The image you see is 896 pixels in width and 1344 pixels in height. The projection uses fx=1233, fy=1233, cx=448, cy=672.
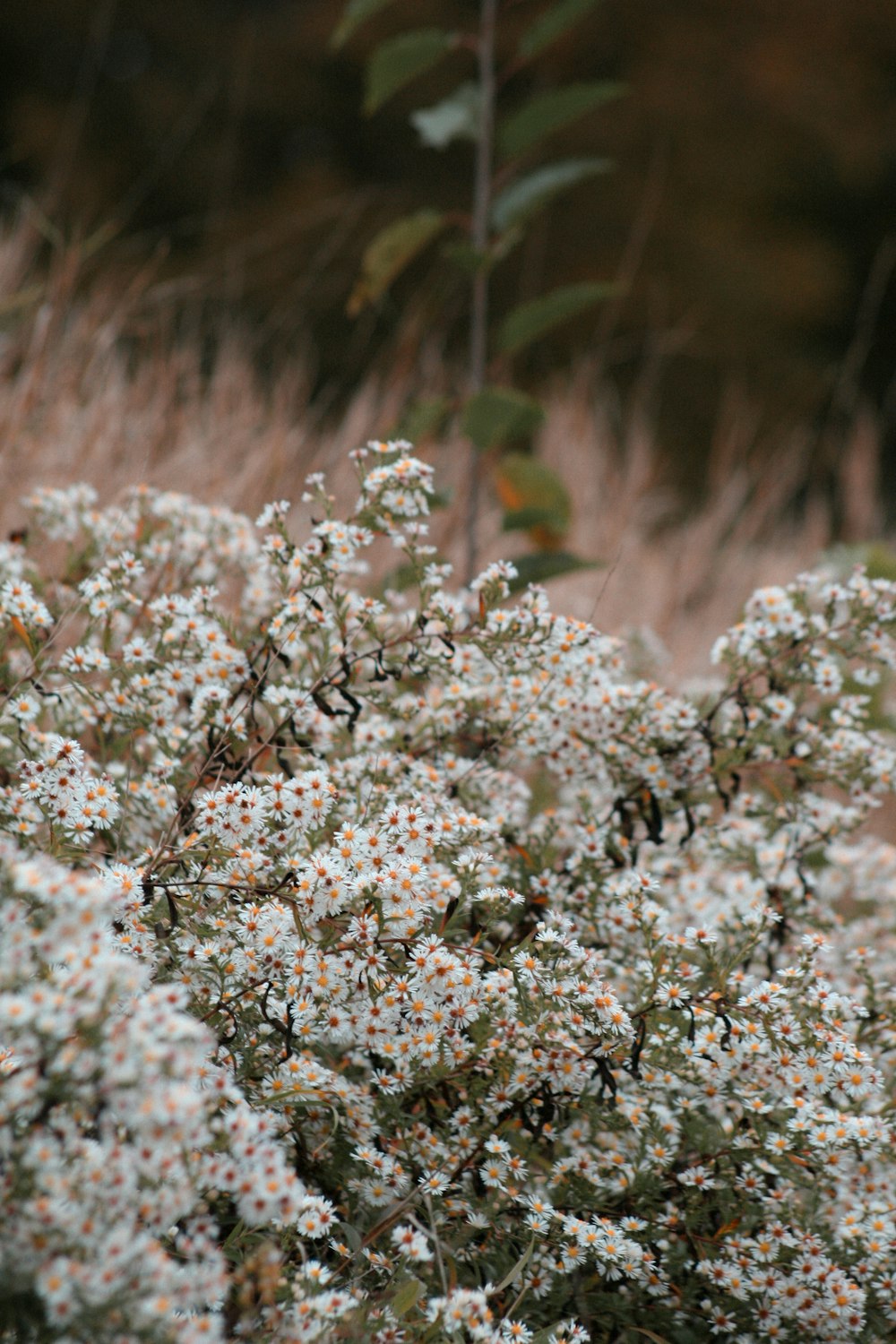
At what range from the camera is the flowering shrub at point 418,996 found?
0.90 metres

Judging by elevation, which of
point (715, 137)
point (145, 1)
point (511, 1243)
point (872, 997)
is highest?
point (715, 137)

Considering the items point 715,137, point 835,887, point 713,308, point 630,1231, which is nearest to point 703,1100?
point 630,1231

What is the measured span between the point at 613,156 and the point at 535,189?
1231cm

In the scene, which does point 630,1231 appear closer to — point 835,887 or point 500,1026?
point 500,1026

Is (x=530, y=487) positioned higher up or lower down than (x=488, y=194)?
lower down

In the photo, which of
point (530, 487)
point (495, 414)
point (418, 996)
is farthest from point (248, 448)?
point (418, 996)

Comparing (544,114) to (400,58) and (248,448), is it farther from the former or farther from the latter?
(248,448)

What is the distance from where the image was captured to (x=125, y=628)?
2.02 metres

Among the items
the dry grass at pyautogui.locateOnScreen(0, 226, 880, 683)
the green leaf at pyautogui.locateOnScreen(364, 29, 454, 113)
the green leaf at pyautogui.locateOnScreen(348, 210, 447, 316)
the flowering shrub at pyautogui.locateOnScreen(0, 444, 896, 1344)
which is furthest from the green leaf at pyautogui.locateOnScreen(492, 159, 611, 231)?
the flowering shrub at pyautogui.locateOnScreen(0, 444, 896, 1344)

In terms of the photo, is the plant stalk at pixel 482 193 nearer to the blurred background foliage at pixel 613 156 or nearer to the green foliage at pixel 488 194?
the green foliage at pixel 488 194

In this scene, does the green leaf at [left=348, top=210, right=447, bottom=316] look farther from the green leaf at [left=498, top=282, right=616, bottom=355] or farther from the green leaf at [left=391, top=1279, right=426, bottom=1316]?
the green leaf at [left=391, top=1279, right=426, bottom=1316]

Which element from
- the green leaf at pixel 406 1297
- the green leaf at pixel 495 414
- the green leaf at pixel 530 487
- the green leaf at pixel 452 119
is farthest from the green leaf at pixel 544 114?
the green leaf at pixel 406 1297

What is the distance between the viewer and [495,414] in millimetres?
2541

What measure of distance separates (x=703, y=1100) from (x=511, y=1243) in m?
0.28
